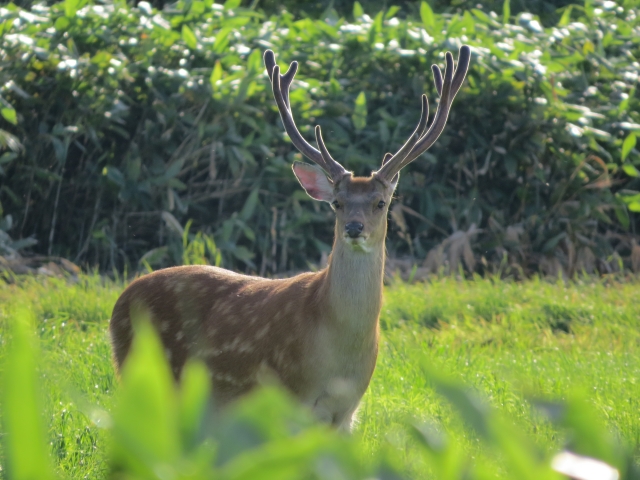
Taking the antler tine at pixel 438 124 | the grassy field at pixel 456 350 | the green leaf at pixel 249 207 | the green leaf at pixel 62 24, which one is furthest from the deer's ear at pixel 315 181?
the green leaf at pixel 62 24

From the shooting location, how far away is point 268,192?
794cm

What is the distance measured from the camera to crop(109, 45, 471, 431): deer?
13.8 feet

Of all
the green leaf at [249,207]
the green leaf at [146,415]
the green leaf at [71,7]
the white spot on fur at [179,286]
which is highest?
the green leaf at [146,415]

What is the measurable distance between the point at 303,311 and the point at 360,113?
391 cm

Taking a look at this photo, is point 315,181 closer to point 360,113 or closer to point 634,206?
point 360,113

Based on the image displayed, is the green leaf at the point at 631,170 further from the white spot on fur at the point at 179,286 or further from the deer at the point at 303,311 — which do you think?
the white spot on fur at the point at 179,286

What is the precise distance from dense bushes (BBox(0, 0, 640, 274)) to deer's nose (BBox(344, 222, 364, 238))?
286 cm

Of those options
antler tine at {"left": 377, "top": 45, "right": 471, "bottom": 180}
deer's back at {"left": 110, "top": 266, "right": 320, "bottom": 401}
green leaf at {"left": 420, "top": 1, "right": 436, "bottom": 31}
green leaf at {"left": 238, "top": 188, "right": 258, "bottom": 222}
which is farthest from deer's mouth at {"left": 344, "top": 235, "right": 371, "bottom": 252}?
green leaf at {"left": 420, "top": 1, "right": 436, "bottom": 31}

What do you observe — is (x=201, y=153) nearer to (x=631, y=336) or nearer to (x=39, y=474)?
(x=631, y=336)

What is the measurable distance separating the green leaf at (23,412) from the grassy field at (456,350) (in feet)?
9.71

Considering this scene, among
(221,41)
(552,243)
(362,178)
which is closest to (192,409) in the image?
(362,178)

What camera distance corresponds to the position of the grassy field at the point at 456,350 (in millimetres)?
4180

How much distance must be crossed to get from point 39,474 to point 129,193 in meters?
6.92

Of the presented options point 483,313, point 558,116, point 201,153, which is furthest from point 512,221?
point 201,153
